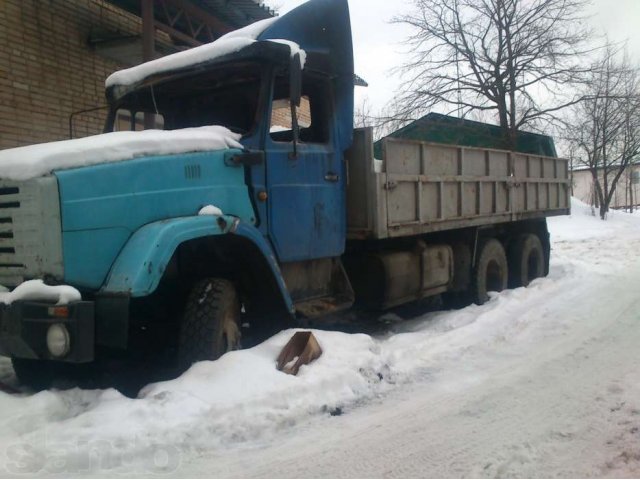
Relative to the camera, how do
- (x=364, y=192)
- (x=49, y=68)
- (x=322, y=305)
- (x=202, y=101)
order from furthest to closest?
(x=49, y=68)
(x=364, y=192)
(x=322, y=305)
(x=202, y=101)

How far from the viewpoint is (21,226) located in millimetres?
3438

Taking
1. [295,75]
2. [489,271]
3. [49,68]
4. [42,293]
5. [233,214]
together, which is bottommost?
[489,271]

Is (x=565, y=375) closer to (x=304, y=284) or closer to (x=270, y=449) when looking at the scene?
(x=304, y=284)

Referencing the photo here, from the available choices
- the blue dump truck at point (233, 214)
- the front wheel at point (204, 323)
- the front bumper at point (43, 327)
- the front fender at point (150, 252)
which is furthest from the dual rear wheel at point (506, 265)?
the front bumper at point (43, 327)

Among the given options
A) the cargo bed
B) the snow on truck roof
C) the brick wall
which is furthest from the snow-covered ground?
the brick wall

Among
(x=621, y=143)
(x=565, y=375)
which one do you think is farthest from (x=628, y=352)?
(x=621, y=143)

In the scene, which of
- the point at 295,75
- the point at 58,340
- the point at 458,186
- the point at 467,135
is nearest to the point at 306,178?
the point at 295,75

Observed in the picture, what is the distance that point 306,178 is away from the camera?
5.00 m

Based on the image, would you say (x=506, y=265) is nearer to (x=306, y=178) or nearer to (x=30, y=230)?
(x=306, y=178)

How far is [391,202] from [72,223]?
3.26 metres

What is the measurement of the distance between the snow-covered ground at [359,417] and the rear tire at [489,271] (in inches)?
94.3

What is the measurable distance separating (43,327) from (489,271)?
21.4ft

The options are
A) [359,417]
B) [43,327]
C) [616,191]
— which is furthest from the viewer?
[616,191]

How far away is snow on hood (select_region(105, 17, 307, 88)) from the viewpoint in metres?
4.53
